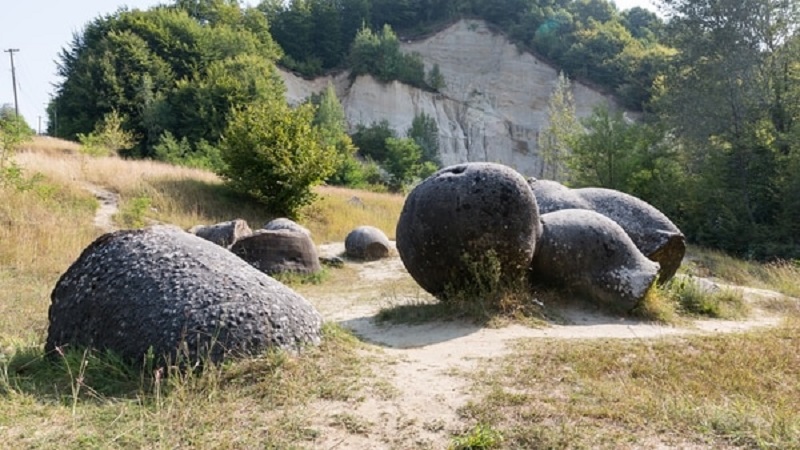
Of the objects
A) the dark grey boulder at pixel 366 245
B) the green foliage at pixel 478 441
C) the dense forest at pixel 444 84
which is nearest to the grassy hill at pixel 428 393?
the green foliage at pixel 478 441

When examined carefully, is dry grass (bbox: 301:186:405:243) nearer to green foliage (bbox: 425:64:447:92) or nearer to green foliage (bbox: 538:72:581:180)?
green foliage (bbox: 538:72:581:180)

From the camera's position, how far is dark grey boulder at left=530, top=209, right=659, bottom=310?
6672mm

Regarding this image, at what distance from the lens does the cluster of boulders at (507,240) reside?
638 cm

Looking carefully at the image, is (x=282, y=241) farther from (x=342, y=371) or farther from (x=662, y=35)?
(x=662, y=35)

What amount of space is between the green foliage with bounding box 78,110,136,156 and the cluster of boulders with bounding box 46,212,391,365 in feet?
53.9

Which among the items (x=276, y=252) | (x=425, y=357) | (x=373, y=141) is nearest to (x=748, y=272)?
(x=276, y=252)

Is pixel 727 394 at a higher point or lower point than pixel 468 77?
lower

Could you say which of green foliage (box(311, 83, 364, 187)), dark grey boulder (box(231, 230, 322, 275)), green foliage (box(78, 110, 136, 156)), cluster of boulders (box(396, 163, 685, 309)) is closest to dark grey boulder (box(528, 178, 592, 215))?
cluster of boulders (box(396, 163, 685, 309))

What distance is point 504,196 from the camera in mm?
6434

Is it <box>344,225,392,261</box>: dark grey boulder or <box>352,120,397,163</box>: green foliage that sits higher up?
<box>352,120,397,163</box>: green foliage

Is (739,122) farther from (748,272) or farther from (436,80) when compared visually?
(436,80)

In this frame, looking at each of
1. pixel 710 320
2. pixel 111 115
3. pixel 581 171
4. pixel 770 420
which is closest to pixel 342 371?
→ pixel 770 420

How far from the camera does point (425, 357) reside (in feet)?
14.5

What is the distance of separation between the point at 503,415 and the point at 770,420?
131 cm
